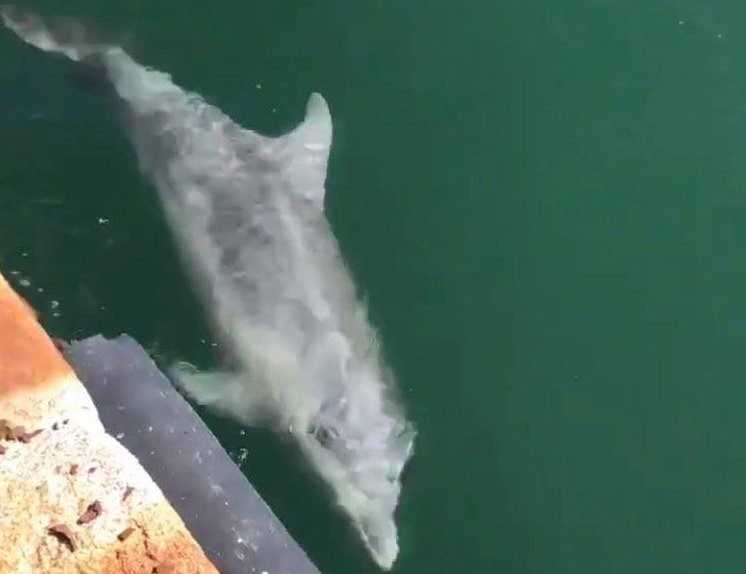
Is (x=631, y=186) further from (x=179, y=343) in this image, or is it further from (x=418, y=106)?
(x=179, y=343)

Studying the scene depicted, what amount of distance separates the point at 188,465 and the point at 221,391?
A: 1804 mm

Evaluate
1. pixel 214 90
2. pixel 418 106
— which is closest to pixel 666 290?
pixel 418 106

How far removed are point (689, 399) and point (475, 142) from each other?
8.87ft

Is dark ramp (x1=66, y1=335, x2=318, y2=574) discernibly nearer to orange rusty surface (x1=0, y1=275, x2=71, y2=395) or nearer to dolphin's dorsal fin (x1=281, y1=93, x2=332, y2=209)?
orange rusty surface (x1=0, y1=275, x2=71, y2=395)

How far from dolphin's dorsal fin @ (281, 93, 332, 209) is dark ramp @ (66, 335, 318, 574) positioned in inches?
98.4

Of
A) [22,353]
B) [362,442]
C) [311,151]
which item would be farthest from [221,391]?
[22,353]

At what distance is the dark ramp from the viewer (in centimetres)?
522

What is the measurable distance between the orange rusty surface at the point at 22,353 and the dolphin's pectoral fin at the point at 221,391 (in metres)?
2.33

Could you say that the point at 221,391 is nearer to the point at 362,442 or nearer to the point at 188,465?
the point at 362,442

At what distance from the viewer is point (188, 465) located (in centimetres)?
541

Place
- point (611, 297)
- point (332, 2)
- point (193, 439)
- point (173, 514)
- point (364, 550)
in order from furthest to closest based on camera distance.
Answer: point (332, 2) < point (611, 297) < point (364, 550) < point (193, 439) < point (173, 514)

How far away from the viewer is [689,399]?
7945 mm

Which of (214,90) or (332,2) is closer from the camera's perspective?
(214,90)

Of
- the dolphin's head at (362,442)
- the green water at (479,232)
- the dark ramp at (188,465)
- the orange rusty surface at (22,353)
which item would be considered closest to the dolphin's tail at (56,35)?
the green water at (479,232)
